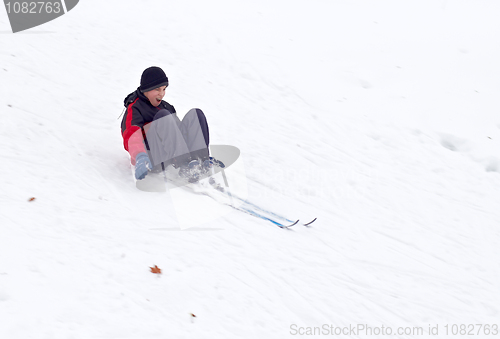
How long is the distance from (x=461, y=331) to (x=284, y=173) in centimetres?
233

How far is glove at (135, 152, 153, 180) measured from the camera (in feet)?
12.0

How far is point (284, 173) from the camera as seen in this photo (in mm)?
4695

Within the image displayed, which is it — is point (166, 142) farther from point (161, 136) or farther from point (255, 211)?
point (255, 211)

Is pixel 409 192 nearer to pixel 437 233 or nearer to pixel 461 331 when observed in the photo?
pixel 437 233

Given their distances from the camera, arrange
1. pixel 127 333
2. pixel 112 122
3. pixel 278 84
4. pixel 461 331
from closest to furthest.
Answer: pixel 127 333 < pixel 461 331 < pixel 112 122 < pixel 278 84

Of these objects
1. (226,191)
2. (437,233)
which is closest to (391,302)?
(437,233)

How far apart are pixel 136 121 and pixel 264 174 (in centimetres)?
147

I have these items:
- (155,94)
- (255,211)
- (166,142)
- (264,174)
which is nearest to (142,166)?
(166,142)

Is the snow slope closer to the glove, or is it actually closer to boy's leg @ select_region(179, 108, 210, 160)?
the glove

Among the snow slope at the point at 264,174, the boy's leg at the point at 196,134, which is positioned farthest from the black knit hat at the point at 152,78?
the snow slope at the point at 264,174

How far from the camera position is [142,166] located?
3.67m

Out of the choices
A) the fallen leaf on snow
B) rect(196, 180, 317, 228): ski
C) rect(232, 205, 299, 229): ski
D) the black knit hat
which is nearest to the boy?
the black knit hat

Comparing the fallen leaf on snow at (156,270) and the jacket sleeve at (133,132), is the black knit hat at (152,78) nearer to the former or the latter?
the jacket sleeve at (133,132)

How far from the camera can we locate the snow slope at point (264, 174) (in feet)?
8.76
